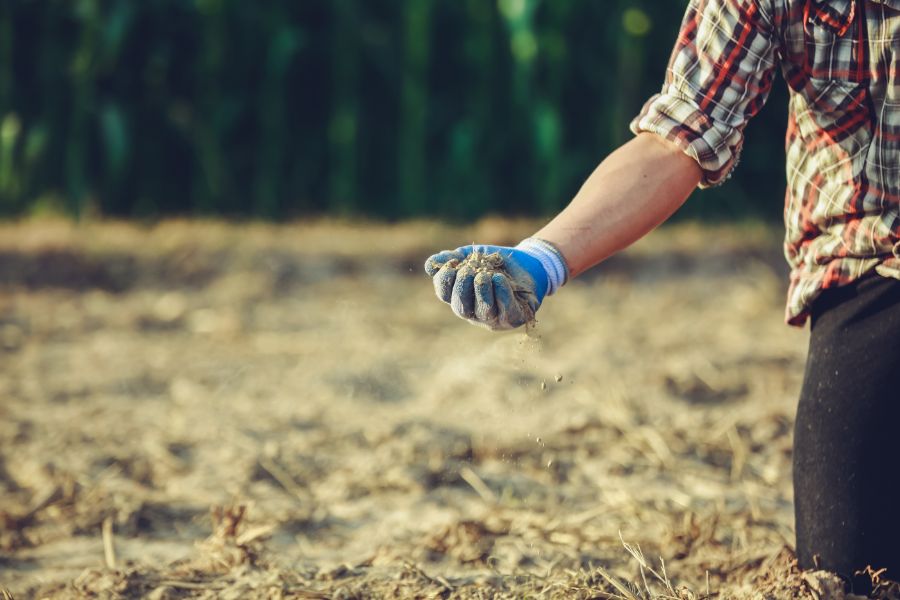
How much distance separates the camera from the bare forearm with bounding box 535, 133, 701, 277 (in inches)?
77.5

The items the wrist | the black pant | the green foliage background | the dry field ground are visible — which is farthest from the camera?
the green foliage background

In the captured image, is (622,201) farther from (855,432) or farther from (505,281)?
(855,432)

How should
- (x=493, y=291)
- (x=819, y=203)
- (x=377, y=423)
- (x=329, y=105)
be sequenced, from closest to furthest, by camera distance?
(x=493, y=291) < (x=819, y=203) < (x=377, y=423) < (x=329, y=105)

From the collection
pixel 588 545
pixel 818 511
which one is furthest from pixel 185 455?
pixel 818 511

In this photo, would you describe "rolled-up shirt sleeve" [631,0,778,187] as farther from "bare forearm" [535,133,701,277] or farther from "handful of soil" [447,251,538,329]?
"handful of soil" [447,251,538,329]

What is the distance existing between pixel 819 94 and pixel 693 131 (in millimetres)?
231

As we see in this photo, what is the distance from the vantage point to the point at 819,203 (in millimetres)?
2094

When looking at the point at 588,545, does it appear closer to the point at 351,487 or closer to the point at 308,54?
the point at 351,487

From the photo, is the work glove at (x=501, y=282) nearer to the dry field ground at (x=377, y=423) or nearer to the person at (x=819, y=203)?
the person at (x=819, y=203)

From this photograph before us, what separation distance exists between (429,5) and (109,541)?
453 cm

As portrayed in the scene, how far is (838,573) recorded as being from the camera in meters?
2.20

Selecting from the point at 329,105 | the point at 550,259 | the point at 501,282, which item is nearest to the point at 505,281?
the point at 501,282

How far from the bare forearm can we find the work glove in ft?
0.12

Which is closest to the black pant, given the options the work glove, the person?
the person
